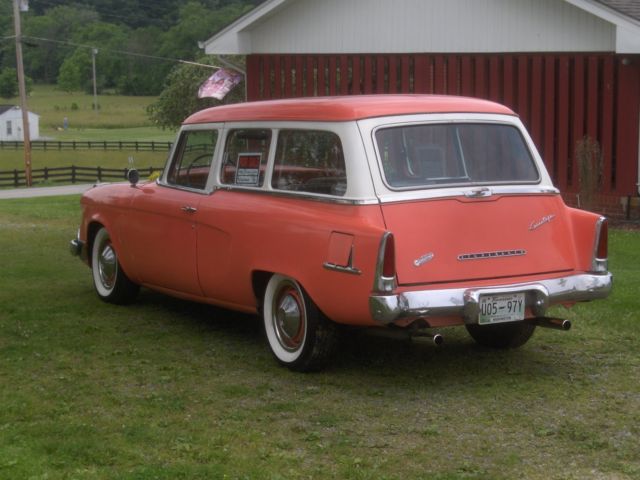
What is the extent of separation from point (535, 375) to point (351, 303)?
54.6 inches

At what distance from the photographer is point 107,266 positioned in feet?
33.7

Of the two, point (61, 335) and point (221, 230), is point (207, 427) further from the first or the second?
point (61, 335)

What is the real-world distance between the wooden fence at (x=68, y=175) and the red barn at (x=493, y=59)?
1049 inches

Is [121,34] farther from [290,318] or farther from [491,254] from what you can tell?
[491,254]

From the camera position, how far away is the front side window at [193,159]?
8930mm

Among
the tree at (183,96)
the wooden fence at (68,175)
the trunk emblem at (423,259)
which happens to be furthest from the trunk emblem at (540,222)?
the tree at (183,96)

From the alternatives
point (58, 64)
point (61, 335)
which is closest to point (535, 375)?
point (61, 335)

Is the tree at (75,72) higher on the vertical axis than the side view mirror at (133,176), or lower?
higher

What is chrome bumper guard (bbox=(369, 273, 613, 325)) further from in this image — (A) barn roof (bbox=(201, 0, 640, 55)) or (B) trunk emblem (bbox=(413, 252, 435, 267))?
(A) barn roof (bbox=(201, 0, 640, 55))

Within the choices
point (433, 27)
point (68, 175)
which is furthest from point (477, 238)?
point (68, 175)

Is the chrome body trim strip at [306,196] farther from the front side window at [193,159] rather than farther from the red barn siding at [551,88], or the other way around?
the red barn siding at [551,88]

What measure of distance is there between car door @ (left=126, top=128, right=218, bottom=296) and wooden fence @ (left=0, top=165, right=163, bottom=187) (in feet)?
126

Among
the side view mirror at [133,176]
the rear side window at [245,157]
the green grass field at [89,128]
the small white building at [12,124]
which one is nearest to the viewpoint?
the rear side window at [245,157]

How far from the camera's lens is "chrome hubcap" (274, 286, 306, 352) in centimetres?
770
